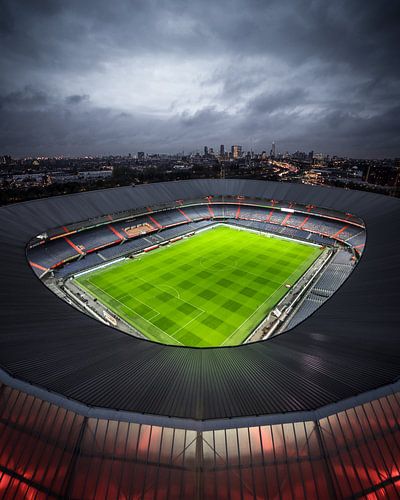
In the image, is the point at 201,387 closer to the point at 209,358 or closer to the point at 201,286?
the point at 209,358

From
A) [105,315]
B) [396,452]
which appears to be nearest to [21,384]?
[396,452]

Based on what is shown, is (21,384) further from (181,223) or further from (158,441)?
(181,223)

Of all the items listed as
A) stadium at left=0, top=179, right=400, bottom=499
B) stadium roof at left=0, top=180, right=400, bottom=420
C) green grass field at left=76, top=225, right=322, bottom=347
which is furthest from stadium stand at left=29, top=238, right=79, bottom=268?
stadium roof at left=0, top=180, right=400, bottom=420

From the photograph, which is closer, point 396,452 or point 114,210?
point 396,452

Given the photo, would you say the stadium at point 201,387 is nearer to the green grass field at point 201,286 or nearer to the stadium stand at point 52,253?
the green grass field at point 201,286

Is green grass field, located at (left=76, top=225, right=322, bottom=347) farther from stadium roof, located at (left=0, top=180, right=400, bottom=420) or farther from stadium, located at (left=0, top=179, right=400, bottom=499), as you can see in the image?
stadium roof, located at (left=0, top=180, right=400, bottom=420)

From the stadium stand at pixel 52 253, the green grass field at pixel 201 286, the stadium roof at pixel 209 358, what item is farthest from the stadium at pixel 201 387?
the stadium stand at pixel 52 253
